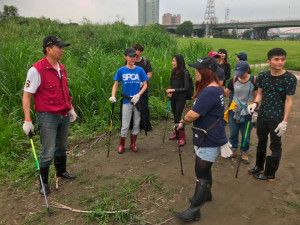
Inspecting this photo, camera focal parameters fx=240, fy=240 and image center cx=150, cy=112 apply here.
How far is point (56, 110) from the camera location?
10.2 feet

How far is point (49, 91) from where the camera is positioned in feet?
10.1

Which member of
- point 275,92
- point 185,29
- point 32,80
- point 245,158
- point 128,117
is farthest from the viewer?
point 185,29

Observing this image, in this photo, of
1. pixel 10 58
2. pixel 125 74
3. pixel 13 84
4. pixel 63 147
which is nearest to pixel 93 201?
pixel 63 147

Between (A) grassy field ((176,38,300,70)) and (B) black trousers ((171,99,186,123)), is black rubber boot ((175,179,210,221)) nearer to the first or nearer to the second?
(B) black trousers ((171,99,186,123))

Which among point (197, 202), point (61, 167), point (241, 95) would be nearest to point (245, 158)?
point (241, 95)

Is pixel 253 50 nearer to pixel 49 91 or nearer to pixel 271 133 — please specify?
pixel 271 133

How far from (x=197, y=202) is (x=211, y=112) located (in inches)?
41.1

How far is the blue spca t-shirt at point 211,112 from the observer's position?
2.46 m

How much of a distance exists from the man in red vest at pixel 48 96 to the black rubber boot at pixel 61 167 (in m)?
0.32

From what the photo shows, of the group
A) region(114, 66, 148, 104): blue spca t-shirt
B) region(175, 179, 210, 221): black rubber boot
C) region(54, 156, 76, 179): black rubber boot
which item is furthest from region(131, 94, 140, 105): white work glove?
region(175, 179, 210, 221): black rubber boot

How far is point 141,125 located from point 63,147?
1.57 metres

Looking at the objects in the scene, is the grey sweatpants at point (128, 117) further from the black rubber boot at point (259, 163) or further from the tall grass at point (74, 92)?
the black rubber boot at point (259, 163)

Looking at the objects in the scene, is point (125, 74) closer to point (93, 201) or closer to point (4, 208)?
point (93, 201)

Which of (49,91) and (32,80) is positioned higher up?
(32,80)
